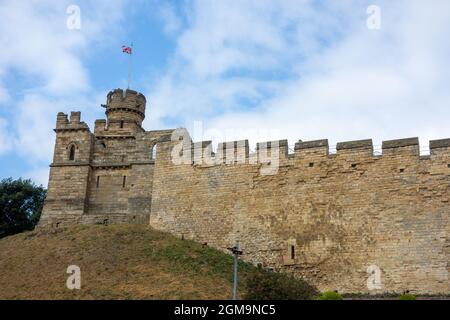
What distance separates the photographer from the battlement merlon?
35.8 metres

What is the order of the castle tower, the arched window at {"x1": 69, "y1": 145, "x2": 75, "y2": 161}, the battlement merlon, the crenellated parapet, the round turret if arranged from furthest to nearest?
1. the round turret
2. the castle tower
3. the battlement merlon
4. the arched window at {"x1": 69, "y1": 145, "x2": 75, "y2": 161}
5. the crenellated parapet

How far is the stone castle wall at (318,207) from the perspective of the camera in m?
23.7

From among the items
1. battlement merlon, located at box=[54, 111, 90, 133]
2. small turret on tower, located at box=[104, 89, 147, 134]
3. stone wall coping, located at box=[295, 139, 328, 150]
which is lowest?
stone wall coping, located at box=[295, 139, 328, 150]

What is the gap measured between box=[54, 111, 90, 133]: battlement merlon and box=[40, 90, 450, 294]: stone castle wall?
5582 millimetres

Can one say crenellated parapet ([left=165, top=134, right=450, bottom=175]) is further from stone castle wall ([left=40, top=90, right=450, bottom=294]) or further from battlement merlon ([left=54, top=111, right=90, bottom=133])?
battlement merlon ([left=54, top=111, right=90, bottom=133])

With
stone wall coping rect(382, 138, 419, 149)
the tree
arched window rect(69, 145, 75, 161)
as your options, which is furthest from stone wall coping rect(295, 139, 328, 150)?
the tree

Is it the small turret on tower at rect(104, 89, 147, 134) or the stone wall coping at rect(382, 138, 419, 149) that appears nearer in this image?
the stone wall coping at rect(382, 138, 419, 149)

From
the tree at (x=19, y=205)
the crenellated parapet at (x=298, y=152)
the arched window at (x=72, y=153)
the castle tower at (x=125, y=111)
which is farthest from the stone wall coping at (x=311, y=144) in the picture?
the tree at (x=19, y=205)

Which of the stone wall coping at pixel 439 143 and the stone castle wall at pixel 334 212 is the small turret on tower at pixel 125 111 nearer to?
the stone castle wall at pixel 334 212

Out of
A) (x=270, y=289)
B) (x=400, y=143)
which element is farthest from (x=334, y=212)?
(x=270, y=289)

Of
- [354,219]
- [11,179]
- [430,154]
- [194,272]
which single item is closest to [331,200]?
[354,219]

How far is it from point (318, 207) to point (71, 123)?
16383mm
